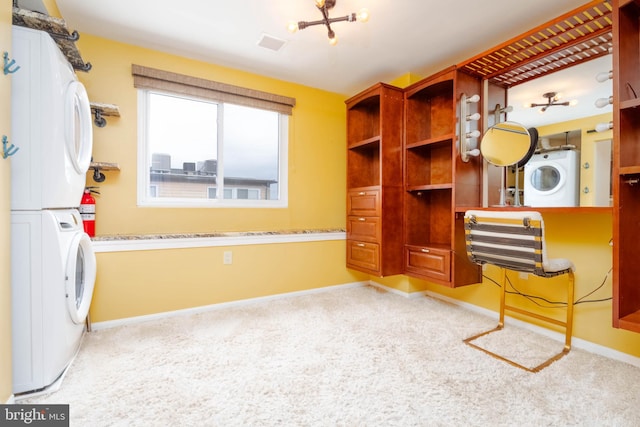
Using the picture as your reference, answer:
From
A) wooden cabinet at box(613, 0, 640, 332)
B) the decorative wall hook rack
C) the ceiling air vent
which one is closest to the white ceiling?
the ceiling air vent

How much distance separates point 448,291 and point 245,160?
240 cm

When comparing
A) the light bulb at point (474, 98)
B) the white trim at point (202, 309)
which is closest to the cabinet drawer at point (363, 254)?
the white trim at point (202, 309)

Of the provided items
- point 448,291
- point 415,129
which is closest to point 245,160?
point 415,129

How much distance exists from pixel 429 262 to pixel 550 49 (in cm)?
170

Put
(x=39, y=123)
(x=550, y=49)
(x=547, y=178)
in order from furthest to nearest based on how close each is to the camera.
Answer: (x=547, y=178)
(x=550, y=49)
(x=39, y=123)

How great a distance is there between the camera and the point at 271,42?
2.37 metres

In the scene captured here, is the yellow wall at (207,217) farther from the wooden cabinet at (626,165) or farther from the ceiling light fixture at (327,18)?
the wooden cabinet at (626,165)

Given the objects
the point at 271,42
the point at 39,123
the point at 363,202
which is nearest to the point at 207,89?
the point at 271,42

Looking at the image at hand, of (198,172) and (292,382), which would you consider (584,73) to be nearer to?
(292,382)

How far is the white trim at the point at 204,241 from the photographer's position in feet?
7.25

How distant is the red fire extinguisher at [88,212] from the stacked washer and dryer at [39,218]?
719 millimetres

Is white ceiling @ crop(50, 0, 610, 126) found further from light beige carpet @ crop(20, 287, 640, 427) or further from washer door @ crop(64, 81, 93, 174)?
light beige carpet @ crop(20, 287, 640, 427)

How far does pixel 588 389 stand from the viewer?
1.45m

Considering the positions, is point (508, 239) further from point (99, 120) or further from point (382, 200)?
point (99, 120)
